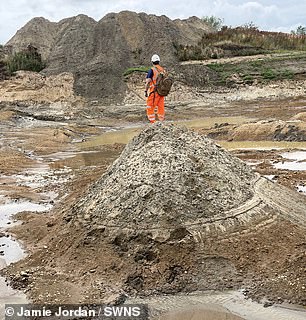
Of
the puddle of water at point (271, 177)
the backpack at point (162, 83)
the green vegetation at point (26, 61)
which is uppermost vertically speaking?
the green vegetation at point (26, 61)

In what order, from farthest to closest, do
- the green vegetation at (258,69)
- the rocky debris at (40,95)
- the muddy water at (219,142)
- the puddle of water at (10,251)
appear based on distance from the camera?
1. the green vegetation at (258,69)
2. the rocky debris at (40,95)
3. the muddy water at (219,142)
4. the puddle of water at (10,251)

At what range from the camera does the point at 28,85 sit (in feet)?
94.4

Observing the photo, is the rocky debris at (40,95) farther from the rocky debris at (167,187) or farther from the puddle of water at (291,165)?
the rocky debris at (167,187)

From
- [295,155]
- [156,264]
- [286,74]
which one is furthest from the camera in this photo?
[286,74]

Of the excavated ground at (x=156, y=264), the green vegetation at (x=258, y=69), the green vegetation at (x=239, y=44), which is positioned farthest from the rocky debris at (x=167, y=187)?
the green vegetation at (x=239, y=44)

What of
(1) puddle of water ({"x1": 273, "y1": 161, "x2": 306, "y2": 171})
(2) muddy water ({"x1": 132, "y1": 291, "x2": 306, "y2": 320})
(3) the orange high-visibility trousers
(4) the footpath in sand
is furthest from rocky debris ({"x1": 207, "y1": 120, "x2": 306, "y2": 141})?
Result: (2) muddy water ({"x1": 132, "y1": 291, "x2": 306, "y2": 320})

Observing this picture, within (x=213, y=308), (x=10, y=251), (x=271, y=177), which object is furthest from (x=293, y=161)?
(x=213, y=308)

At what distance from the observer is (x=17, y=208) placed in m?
8.27

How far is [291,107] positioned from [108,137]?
994 centimetres

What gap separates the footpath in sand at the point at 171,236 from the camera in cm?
486

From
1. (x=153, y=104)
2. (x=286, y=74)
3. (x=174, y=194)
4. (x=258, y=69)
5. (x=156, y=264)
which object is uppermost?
(x=258, y=69)

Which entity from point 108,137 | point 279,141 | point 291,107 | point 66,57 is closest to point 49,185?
point 279,141

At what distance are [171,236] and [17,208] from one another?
390 centimetres

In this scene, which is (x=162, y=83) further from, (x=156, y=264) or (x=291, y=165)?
(x=156, y=264)
